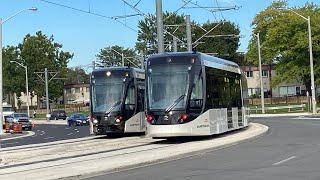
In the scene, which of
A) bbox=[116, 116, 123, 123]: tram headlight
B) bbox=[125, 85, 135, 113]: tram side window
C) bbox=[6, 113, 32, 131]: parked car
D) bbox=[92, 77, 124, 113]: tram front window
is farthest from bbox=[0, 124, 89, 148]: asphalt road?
bbox=[6, 113, 32, 131]: parked car

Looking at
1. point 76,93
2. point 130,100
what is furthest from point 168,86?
point 76,93

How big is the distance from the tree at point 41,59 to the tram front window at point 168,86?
9751 cm

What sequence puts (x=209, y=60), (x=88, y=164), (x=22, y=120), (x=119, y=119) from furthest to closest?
1. (x=22, y=120)
2. (x=119, y=119)
3. (x=209, y=60)
4. (x=88, y=164)

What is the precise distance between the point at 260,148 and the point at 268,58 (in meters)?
66.4

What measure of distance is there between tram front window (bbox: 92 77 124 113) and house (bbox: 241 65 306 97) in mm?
84979

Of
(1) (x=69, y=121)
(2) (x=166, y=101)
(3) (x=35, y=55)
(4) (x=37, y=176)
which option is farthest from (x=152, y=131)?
(3) (x=35, y=55)

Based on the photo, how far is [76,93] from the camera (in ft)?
544

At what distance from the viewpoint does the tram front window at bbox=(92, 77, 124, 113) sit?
101ft

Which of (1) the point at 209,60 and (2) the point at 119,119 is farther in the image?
(2) the point at 119,119

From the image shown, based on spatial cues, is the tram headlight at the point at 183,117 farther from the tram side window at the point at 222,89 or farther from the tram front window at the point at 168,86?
the tram side window at the point at 222,89

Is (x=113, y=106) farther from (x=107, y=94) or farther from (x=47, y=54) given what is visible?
(x=47, y=54)

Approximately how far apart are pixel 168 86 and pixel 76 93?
468 feet

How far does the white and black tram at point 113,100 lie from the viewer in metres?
30.7

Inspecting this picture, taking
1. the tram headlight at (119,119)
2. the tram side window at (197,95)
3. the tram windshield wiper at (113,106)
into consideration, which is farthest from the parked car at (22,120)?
the tram side window at (197,95)
